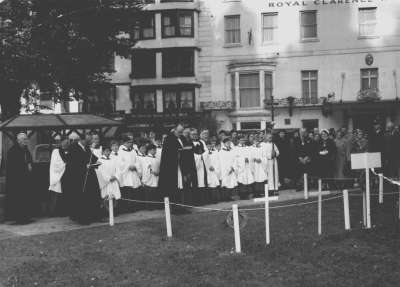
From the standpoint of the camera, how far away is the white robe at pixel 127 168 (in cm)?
1582

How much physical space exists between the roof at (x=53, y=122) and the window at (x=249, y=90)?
2241 centimetres

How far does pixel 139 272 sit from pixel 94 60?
20842mm

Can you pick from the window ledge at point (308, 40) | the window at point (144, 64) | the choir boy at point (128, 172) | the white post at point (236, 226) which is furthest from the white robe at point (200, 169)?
the window at point (144, 64)

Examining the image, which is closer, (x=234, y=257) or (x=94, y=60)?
(x=234, y=257)

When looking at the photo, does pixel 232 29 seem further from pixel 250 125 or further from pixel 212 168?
pixel 212 168

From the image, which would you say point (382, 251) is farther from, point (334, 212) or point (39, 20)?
point (39, 20)

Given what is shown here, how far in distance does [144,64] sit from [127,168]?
28.0m

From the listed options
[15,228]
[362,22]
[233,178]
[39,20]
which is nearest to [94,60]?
[39,20]

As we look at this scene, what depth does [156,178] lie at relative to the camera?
16.5 m

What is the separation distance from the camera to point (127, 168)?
51.9 feet

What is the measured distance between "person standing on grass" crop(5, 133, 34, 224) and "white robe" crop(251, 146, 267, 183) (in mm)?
7275

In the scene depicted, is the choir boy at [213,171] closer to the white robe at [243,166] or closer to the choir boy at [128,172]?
the white robe at [243,166]

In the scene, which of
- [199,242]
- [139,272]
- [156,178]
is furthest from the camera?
[156,178]

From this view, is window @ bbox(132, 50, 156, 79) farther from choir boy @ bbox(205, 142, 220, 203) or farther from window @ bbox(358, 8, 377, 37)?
choir boy @ bbox(205, 142, 220, 203)
